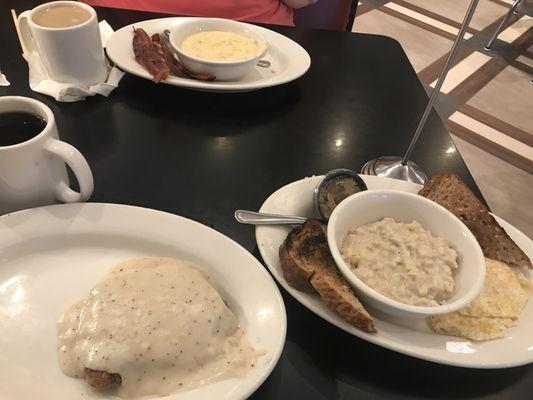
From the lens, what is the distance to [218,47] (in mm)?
1567

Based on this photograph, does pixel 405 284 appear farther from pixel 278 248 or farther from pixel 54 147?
pixel 54 147

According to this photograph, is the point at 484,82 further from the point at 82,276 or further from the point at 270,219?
the point at 82,276

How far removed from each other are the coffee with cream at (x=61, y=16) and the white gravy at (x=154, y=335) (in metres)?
0.83

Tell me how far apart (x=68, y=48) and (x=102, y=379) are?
95 centimetres

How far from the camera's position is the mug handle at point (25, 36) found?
138 cm

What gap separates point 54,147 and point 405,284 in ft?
2.41

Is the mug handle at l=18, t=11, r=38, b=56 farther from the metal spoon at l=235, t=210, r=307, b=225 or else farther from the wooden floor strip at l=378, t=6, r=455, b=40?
the wooden floor strip at l=378, t=6, r=455, b=40

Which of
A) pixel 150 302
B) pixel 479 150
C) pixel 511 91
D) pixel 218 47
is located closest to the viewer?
pixel 150 302

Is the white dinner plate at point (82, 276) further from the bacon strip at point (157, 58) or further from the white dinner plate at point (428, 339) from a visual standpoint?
the bacon strip at point (157, 58)

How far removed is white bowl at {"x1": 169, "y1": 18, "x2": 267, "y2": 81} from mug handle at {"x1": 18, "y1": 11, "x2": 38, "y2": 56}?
413 mm

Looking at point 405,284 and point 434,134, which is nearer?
point 405,284

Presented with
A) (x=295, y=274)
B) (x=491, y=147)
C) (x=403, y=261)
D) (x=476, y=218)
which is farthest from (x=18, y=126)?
(x=491, y=147)

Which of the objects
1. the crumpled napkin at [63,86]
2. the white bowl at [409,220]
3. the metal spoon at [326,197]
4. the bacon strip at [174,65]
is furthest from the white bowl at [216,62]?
the white bowl at [409,220]

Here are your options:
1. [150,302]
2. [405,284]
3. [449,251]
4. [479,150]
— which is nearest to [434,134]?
[449,251]
